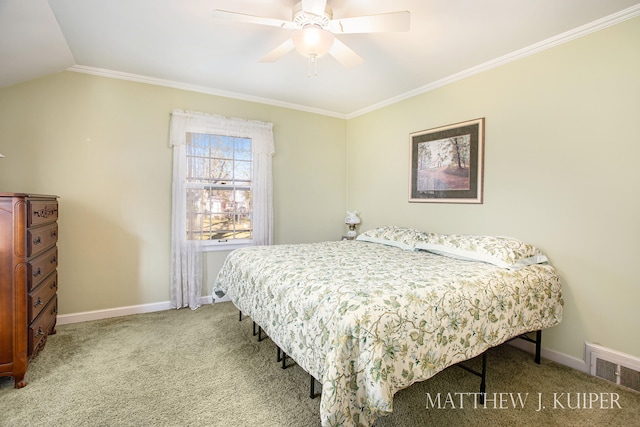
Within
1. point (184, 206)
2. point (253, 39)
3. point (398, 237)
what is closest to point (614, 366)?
point (398, 237)

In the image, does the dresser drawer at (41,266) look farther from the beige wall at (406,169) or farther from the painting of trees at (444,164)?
the painting of trees at (444,164)

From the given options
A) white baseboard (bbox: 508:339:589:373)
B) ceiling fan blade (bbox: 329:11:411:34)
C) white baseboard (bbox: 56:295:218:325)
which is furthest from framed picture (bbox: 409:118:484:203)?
white baseboard (bbox: 56:295:218:325)

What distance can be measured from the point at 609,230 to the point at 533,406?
1.27 meters

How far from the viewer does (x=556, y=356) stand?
2301 millimetres

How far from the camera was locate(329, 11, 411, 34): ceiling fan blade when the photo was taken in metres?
1.64

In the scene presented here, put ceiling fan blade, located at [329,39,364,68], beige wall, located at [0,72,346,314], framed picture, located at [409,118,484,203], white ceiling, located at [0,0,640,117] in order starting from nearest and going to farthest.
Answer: white ceiling, located at [0,0,640,117] < ceiling fan blade, located at [329,39,364,68] < beige wall, located at [0,72,346,314] < framed picture, located at [409,118,484,203]

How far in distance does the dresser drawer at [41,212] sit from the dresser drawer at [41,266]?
0.82 feet

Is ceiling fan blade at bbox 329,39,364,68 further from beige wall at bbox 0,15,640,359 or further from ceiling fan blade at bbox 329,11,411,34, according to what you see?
beige wall at bbox 0,15,640,359

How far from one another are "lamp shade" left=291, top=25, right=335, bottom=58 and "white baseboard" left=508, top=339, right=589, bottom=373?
2718mm

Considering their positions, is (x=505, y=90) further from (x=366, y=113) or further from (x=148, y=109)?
(x=148, y=109)

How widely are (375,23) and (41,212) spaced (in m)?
2.60

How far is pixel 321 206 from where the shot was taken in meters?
4.22

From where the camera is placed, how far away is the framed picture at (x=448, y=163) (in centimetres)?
279

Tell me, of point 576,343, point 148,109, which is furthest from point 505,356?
point 148,109
